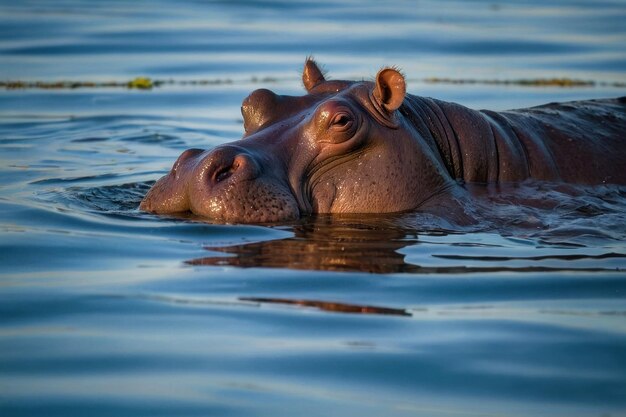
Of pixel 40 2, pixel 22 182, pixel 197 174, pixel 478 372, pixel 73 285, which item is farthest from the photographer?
pixel 40 2

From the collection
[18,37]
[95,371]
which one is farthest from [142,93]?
[95,371]

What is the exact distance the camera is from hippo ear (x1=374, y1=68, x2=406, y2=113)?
8.07 meters

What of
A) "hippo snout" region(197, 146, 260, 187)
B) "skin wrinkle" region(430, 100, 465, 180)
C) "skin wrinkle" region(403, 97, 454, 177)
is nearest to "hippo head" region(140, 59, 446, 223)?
"hippo snout" region(197, 146, 260, 187)

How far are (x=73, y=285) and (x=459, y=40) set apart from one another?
13.4 meters

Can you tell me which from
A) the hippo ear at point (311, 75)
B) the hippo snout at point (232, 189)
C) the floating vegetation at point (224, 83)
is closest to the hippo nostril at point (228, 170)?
the hippo snout at point (232, 189)

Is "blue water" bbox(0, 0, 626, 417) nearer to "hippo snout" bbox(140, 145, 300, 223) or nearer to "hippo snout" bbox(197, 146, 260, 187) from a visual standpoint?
"hippo snout" bbox(140, 145, 300, 223)

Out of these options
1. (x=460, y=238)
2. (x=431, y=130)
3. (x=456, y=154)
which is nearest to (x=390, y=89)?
(x=431, y=130)

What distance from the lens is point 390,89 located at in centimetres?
814

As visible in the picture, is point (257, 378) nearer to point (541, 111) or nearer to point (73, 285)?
point (73, 285)

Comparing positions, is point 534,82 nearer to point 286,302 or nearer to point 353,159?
point 353,159

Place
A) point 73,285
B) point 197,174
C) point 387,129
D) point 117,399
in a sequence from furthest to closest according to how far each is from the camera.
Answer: point 387,129 < point 197,174 < point 73,285 < point 117,399

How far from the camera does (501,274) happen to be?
6.58 meters

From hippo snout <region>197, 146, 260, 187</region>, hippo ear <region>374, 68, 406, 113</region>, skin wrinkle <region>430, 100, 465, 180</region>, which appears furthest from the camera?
skin wrinkle <region>430, 100, 465, 180</region>

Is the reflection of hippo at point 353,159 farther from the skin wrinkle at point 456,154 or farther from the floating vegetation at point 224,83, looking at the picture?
the floating vegetation at point 224,83
